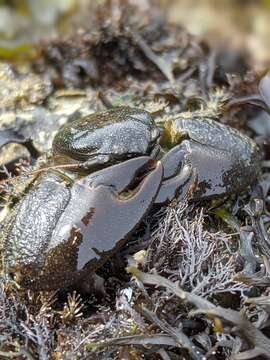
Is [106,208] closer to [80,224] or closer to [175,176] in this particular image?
[80,224]

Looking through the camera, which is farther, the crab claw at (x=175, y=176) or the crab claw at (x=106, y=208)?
the crab claw at (x=175, y=176)

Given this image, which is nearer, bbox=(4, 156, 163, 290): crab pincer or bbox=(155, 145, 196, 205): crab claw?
bbox=(4, 156, 163, 290): crab pincer

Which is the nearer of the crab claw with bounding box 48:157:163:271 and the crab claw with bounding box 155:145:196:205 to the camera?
the crab claw with bounding box 48:157:163:271

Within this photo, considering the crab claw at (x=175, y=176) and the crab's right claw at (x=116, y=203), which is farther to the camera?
the crab claw at (x=175, y=176)

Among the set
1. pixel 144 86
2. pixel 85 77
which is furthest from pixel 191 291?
pixel 85 77

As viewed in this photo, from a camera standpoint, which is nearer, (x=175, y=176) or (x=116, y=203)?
(x=116, y=203)

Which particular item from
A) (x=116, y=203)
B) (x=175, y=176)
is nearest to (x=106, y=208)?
(x=116, y=203)

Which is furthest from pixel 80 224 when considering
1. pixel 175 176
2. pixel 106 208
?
pixel 175 176

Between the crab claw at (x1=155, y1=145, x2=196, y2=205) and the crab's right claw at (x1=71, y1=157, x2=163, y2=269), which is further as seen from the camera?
the crab claw at (x1=155, y1=145, x2=196, y2=205)

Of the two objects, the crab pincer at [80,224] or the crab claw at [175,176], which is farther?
the crab claw at [175,176]
